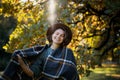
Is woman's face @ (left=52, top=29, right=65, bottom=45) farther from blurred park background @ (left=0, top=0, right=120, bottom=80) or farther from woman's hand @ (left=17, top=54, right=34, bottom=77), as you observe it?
blurred park background @ (left=0, top=0, right=120, bottom=80)

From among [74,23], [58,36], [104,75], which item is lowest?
[104,75]

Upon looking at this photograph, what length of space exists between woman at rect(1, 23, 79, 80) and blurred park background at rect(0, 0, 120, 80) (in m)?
5.08

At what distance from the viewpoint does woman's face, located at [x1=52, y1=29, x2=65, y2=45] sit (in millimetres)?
3555

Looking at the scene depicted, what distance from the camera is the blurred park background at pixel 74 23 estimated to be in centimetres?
955

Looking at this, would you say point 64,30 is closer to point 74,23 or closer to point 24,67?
point 24,67

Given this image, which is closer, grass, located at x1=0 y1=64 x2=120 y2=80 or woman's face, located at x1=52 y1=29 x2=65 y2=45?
woman's face, located at x1=52 y1=29 x2=65 y2=45

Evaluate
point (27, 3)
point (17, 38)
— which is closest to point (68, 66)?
point (17, 38)

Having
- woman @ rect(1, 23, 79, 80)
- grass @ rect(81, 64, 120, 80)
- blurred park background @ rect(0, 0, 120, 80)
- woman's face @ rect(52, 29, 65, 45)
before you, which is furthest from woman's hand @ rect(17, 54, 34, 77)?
grass @ rect(81, 64, 120, 80)

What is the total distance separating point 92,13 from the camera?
15.6 meters

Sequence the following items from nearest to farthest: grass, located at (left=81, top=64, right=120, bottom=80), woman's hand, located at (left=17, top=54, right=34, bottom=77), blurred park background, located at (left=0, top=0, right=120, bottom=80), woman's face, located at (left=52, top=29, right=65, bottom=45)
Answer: woman's hand, located at (left=17, top=54, right=34, bottom=77)
woman's face, located at (left=52, top=29, right=65, bottom=45)
blurred park background, located at (left=0, top=0, right=120, bottom=80)
grass, located at (left=81, top=64, right=120, bottom=80)

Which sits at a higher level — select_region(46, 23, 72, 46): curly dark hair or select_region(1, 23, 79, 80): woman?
select_region(46, 23, 72, 46): curly dark hair

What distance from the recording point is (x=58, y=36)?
357 cm

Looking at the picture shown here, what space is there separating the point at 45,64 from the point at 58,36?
36 cm

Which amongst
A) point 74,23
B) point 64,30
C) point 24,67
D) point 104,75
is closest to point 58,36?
point 64,30
